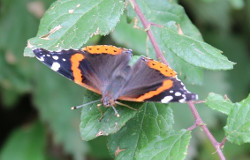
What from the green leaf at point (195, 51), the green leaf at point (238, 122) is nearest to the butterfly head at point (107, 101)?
the green leaf at point (195, 51)

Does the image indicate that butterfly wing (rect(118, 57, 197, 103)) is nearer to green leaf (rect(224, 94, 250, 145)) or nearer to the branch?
the branch

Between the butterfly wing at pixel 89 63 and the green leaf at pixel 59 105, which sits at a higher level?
the butterfly wing at pixel 89 63

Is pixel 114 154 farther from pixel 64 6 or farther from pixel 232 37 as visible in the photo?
pixel 232 37

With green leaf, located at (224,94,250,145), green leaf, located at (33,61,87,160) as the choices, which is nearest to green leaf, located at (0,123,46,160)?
green leaf, located at (33,61,87,160)

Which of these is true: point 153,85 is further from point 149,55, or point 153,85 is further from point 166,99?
point 149,55

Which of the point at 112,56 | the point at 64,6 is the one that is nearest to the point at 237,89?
the point at 112,56

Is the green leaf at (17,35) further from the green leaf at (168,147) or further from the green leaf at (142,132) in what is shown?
the green leaf at (168,147)
